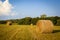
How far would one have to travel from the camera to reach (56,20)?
→ 14414mm

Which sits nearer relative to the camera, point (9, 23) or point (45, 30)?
point (45, 30)

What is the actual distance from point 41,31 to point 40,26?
0.89ft

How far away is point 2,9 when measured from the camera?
5625 millimetres

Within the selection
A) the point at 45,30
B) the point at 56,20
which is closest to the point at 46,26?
the point at 45,30

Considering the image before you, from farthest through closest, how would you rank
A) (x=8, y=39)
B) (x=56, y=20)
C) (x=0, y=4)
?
(x=56, y=20), (x=0, y=4), (x=8, y=39)

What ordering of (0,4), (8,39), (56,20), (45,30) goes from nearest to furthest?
1. (8,39)
2. (0,4)
3. (45,30)
4. (56,20)

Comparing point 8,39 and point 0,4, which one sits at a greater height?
point 0,4

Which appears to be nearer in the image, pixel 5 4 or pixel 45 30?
pixel 5 4

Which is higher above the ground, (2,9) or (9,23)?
(2,9)

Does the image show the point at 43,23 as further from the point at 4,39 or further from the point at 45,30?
the point at 4,39

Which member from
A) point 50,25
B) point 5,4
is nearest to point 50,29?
point 50,25

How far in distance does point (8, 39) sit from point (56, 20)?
10.4m

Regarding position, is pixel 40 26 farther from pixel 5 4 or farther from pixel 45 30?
pixel 5 4

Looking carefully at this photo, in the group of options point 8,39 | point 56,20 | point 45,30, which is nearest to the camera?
point 8,39
